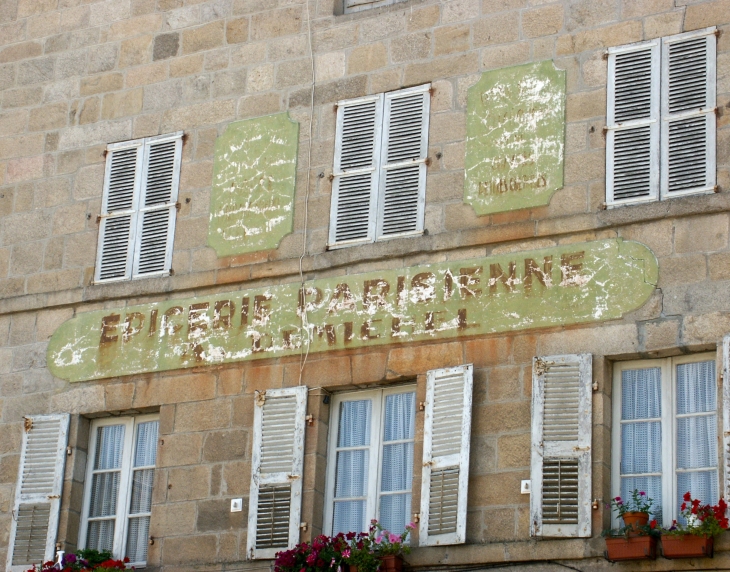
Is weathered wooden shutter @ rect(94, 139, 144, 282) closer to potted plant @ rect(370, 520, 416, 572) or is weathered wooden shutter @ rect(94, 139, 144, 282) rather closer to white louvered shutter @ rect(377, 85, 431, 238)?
white louvered shutter @ rect(377, 85, 431, 238)

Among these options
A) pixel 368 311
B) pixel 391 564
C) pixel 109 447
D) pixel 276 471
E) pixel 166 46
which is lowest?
pixel 391 564

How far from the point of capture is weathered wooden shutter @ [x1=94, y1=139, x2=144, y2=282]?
1328 centimetres

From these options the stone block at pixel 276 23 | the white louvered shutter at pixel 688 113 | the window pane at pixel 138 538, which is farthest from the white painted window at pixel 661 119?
the window pane at pixel 138 538

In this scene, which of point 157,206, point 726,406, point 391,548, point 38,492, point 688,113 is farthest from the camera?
point 157,206

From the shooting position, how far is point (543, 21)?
1236cm

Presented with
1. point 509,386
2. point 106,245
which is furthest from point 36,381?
point 509,386

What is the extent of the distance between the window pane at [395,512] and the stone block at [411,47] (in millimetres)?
3381

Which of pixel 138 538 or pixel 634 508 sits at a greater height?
pixel 634 508

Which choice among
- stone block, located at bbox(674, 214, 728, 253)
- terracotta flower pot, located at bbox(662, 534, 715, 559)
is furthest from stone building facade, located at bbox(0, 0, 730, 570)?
terracotta flower pot, located at bbox(662, 534, 715, 559)

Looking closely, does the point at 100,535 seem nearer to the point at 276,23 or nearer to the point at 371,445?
the point at 371,445

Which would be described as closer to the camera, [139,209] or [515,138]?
[515,138]

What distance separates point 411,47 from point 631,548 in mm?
4383

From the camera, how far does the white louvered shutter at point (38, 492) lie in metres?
12.5

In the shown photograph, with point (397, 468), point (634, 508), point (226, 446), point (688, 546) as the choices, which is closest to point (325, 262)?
point (226, 446)
